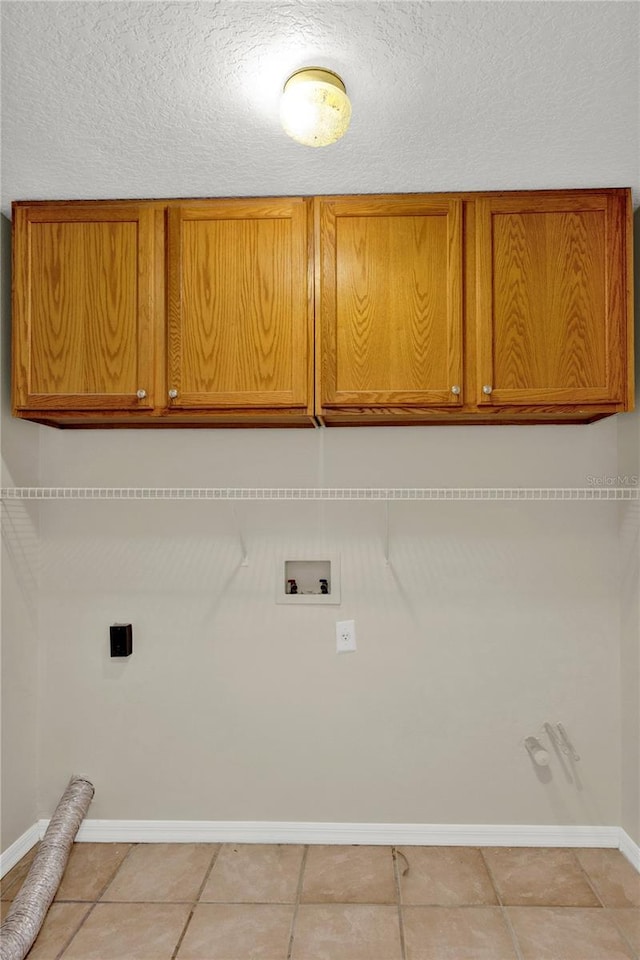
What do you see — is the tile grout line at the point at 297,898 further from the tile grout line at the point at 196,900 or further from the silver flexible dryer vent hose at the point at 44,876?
the silver flexible dryer vent hose at the point at 44,876

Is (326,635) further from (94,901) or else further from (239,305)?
(239,305)

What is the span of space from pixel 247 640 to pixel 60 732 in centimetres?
85

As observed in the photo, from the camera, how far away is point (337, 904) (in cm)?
205

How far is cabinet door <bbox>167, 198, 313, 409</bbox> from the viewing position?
2160mm

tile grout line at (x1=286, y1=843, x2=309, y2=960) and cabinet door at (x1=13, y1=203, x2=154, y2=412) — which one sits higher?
cabinet door at (x1=13, y1=203, x2=154, y2=412)

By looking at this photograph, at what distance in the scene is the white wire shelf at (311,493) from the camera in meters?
2.37

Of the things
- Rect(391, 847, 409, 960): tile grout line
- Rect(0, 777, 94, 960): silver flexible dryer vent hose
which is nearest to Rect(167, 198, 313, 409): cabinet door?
Rect(0, 777, 94, 960): silver flexible dryer vent hose

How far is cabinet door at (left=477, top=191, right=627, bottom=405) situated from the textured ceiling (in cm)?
11

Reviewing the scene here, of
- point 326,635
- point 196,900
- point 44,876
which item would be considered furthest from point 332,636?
point 44,876

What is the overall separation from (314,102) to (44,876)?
2486 mm

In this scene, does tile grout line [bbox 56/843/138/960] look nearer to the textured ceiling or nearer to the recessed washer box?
the recessed washer box

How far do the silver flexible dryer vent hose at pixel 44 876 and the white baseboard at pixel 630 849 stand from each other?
205cm

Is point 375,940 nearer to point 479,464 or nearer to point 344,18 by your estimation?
point 479,464

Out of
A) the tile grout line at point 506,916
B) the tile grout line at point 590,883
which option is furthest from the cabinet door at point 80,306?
the tile grout line at point 590,883
